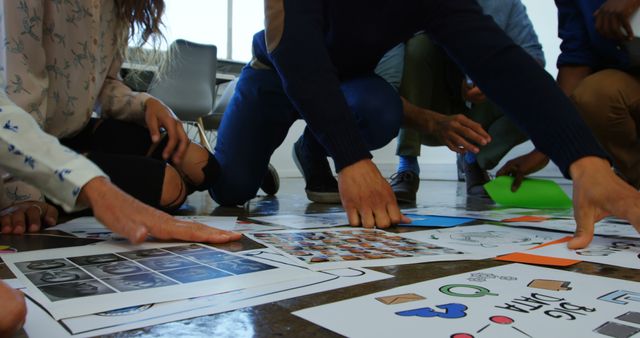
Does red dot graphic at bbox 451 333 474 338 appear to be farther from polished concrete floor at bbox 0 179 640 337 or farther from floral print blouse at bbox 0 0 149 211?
floral print blouse at bbox 0 0 149 211

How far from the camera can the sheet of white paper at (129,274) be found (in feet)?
1.35

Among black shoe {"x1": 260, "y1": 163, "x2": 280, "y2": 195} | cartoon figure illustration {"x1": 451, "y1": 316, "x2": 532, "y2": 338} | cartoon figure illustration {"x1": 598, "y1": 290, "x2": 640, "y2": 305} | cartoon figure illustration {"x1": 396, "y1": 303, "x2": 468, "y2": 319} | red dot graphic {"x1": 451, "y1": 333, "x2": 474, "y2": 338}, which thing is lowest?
Answer: black shoe {"x1": 260, "y1": 163, "x2": 280, "y2": 195}

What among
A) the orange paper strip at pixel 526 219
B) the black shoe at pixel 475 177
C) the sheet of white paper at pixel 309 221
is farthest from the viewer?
the black shoe at pixel 475 177

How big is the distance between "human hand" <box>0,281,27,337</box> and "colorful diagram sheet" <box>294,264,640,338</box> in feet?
0.63

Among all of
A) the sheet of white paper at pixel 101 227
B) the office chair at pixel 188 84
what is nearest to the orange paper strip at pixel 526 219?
the sheet of white paper at pixel 101 227

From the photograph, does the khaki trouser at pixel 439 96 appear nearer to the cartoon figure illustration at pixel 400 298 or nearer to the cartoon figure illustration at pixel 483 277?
the cartoon figure illustration at pixel 483 277

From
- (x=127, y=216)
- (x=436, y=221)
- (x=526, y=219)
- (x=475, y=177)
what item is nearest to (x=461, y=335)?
(x=127, y=216)

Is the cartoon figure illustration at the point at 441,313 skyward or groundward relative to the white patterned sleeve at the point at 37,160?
groundward

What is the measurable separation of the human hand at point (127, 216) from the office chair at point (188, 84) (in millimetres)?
2135

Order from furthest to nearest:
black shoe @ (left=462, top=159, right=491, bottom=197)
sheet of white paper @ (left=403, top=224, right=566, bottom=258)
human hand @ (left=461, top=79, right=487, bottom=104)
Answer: black shoe @ (left=462, top=159, right=491, bottom=197) → human hand @ (left=461, top=79, right=487, bottom=104) → sheet of white paper @ (left=403, top=224, right=566, bottom=258)

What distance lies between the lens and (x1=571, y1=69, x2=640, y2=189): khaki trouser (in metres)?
1.25

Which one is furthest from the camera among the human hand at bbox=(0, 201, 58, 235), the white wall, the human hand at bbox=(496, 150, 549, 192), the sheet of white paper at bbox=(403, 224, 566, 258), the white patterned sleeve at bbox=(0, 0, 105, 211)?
the white wall

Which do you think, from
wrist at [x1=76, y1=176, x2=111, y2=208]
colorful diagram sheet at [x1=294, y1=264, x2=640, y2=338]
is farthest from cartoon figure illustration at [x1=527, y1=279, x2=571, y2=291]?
wrist at [x1=76, y1=176, x2=111, y2=208]

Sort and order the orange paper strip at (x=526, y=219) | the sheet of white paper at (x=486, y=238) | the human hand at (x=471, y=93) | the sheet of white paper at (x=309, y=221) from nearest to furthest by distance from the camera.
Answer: the sheet of white paper at (x=486, y=238)
the sheet of white paper at (x=309, y=221)
the orange paper strip at (x=526, y=219)
the human hand at (x=471, y=93)
